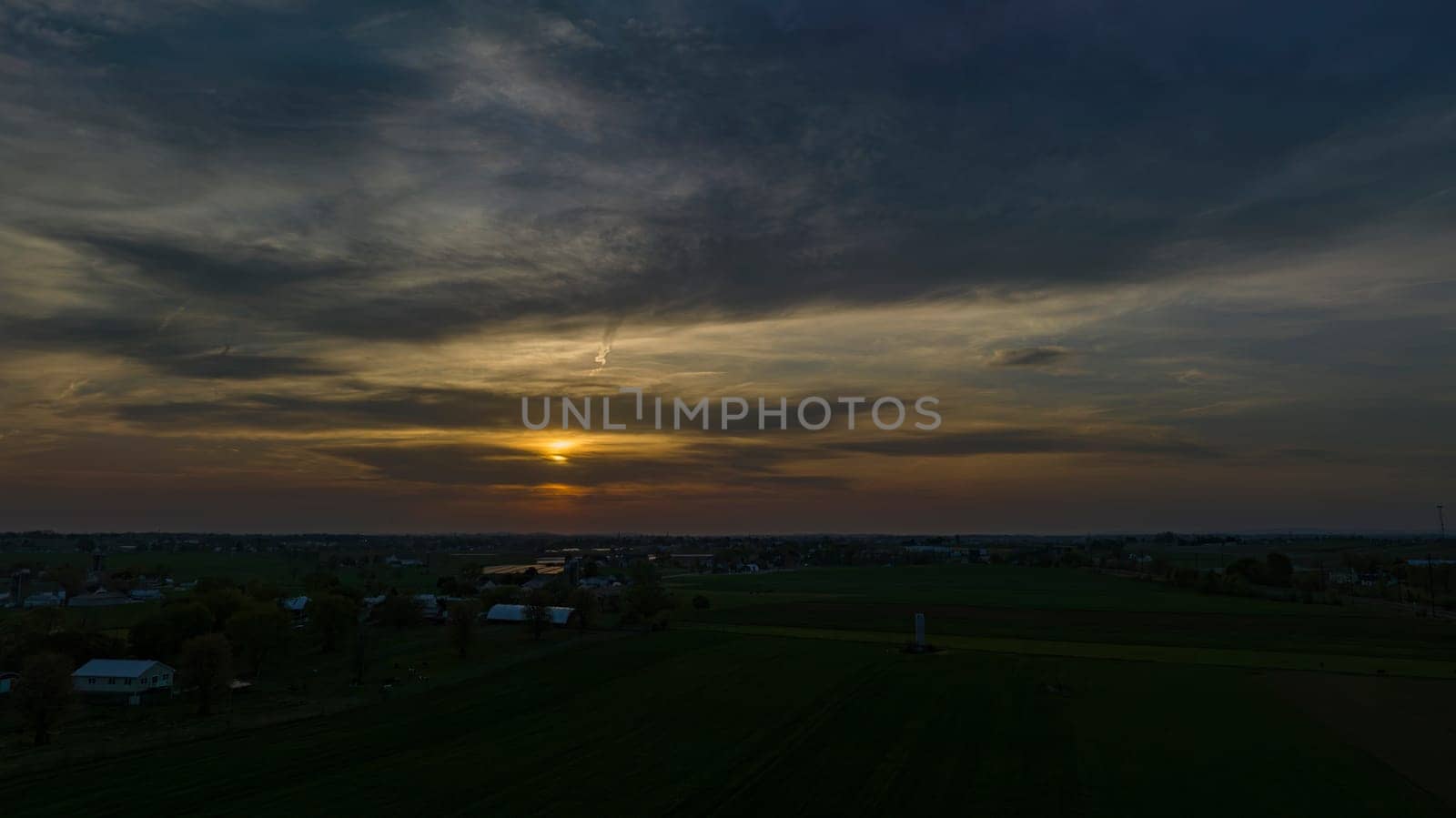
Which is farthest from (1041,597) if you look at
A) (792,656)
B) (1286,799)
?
(1286,799)

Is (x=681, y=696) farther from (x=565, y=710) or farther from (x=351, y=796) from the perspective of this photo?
(x=351, y=796)

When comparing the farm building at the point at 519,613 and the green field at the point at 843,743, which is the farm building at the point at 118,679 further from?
the farm building at the point at 519,613

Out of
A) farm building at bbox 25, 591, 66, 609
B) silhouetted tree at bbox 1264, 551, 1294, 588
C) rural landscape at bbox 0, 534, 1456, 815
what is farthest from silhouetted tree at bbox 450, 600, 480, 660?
silhouetted tree at bbox 1264, 551, 1294, 588

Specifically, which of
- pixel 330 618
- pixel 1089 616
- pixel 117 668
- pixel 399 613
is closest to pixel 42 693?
pixel 117 668

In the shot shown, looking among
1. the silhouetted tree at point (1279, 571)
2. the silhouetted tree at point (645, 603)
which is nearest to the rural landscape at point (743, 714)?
the silhouetted tree at point (645, 603)

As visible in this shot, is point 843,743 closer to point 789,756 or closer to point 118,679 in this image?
point 789,756

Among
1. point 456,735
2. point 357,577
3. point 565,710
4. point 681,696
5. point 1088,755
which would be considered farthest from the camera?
point 357,577
